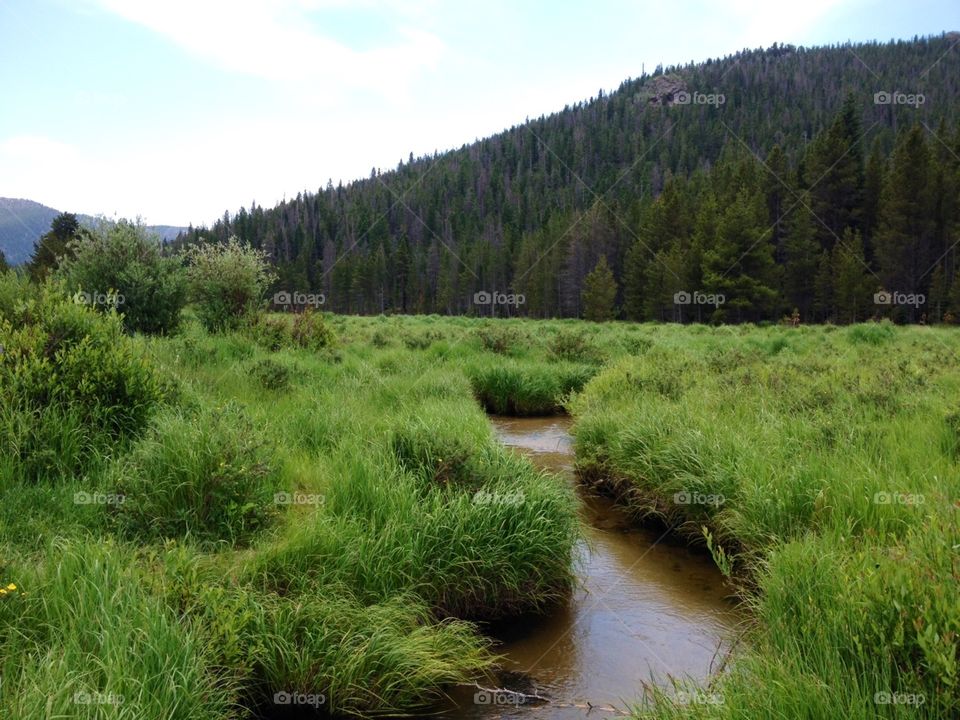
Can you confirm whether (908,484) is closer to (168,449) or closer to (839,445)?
(839,445)

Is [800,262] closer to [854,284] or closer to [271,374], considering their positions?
[854,284]

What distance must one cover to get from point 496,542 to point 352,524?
1.28 m

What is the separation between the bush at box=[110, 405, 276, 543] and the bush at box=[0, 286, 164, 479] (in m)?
0.78

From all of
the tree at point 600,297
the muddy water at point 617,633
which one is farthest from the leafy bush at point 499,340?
the tree at point 600,297

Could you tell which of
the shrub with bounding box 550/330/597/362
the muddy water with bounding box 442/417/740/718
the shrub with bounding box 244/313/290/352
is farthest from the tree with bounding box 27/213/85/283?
the muddy water with bounding box 442/417/740/718

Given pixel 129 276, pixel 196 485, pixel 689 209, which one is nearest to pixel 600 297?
pixel 689 209

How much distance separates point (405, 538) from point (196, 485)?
1.87 metres

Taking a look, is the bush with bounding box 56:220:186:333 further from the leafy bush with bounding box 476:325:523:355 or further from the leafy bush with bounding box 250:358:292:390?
the leafy bush with bounding box 476:325:523:355

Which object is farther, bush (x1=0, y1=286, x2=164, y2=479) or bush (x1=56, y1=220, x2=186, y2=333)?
bush (x1=56, y1=220, x2=186, y2=333)

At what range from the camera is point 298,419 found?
26.2 ft

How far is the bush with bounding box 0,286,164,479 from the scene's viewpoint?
19.3 ft

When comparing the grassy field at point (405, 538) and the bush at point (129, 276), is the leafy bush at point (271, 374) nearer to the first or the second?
the grassy field at point (405, 538)

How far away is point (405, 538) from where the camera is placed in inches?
202

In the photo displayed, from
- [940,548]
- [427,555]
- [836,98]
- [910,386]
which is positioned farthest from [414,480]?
[836,98]
